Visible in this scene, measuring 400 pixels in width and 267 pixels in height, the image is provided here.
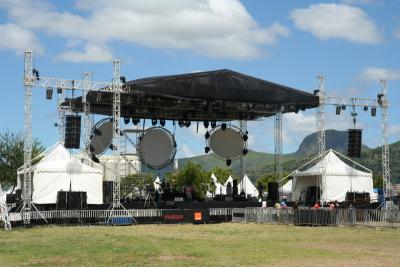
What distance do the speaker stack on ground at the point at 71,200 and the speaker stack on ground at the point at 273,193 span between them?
12.5 meters

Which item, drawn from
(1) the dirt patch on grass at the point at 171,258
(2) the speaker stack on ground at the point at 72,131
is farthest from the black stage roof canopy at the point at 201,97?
(1) the dirt patch on grass at the point at 171,258

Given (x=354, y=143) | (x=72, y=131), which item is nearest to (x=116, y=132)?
(x=72, y=131)

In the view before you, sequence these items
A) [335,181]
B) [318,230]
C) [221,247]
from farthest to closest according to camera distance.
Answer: [335,181]
[318,230]
[221,247]

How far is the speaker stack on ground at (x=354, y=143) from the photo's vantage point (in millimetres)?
42281

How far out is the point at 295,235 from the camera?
27109mm

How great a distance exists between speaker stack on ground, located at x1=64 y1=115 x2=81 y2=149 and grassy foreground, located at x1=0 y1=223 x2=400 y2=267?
739 centimetres

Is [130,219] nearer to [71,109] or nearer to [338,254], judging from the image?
[71,109]

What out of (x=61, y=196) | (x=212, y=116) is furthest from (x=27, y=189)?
(x=212, y=116)

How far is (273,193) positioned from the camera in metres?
43.4

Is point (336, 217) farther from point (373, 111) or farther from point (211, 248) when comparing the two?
point (373, 111)

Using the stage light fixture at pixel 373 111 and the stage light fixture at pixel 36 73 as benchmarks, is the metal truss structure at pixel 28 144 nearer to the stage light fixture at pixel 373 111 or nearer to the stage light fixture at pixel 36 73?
the stage light fixture at pixel 36 73

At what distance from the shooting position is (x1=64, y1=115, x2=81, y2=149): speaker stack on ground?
121 feet

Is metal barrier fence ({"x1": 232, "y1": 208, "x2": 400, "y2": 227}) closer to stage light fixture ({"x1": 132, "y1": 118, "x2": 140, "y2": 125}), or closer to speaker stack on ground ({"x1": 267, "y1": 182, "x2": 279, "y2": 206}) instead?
speaker stack on ground ({"x1": 267, "y1": 182, "x2": 279, "y2": 206})

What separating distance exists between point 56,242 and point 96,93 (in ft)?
56.1
